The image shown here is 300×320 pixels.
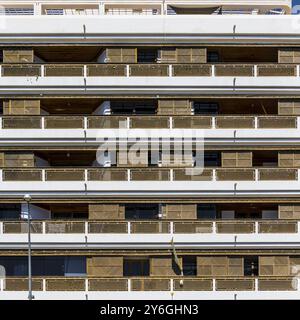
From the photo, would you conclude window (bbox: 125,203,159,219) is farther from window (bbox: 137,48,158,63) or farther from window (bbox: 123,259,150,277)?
window (bbox: 137,48,158,63)

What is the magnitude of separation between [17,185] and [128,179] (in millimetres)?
5431

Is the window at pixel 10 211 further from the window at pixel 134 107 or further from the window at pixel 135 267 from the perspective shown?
the window at pixel 134 107

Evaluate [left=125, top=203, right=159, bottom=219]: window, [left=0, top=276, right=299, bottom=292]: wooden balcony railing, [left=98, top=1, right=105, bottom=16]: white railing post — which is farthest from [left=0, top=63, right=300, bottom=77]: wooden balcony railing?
[left=0, top=276, right=299, bottom=292]: wooden balcony railing

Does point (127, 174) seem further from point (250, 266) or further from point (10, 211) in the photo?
point (250, 266)

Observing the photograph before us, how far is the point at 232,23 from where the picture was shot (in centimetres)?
3762

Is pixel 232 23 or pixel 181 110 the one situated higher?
pixel 232 23

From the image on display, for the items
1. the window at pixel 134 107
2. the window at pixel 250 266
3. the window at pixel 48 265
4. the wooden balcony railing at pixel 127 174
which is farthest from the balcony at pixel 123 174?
the window at pixel 250 266

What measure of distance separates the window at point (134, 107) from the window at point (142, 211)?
4.88 m

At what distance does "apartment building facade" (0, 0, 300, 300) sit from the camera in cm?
3581

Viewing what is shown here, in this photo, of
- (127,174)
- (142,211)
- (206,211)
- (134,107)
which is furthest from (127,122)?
(206,211)
